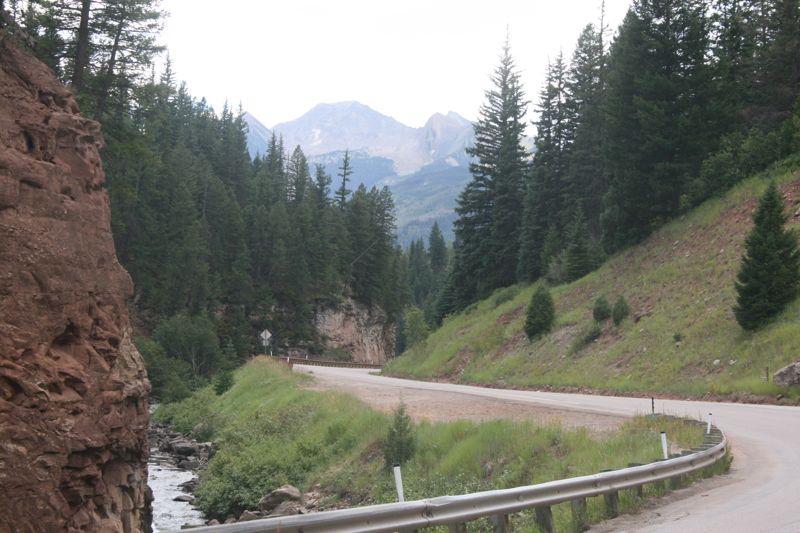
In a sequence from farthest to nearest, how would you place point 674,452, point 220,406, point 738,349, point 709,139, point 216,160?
point 216,160, point 709,139, point 220,406, point 738,349, point 674,452

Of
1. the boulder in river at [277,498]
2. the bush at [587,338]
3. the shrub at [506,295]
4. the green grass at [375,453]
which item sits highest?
the shrub at [506,295]

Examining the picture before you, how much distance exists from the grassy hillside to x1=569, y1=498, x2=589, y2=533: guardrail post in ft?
47.7

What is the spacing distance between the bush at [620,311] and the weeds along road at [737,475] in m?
9.86

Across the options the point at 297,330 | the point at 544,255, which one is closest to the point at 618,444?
the point at 544,255

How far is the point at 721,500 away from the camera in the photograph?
9203 millimetres

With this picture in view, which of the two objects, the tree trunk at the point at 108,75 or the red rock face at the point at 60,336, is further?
the tree trunk at the point at 108,75

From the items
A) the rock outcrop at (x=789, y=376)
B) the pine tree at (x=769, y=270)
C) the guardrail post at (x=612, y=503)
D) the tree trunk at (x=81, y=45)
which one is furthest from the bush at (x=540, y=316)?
the guardrail post at (x=612, y=503)

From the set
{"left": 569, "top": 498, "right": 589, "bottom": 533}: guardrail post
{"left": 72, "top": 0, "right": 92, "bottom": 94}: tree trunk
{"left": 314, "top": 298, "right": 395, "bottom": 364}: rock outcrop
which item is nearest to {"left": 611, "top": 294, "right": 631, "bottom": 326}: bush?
{"left": 72, "top": 0, "right": 92, "bottom": 94}: tree trunk

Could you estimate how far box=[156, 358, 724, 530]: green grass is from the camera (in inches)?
479

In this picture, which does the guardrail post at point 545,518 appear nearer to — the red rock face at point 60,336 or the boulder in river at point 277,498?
the red rock face at point 60,336

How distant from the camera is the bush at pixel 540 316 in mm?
37000

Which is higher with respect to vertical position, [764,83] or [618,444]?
[764,83]

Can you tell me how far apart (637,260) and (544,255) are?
40.5 ft

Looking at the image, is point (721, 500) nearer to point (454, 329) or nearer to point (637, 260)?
point (637, 260)
